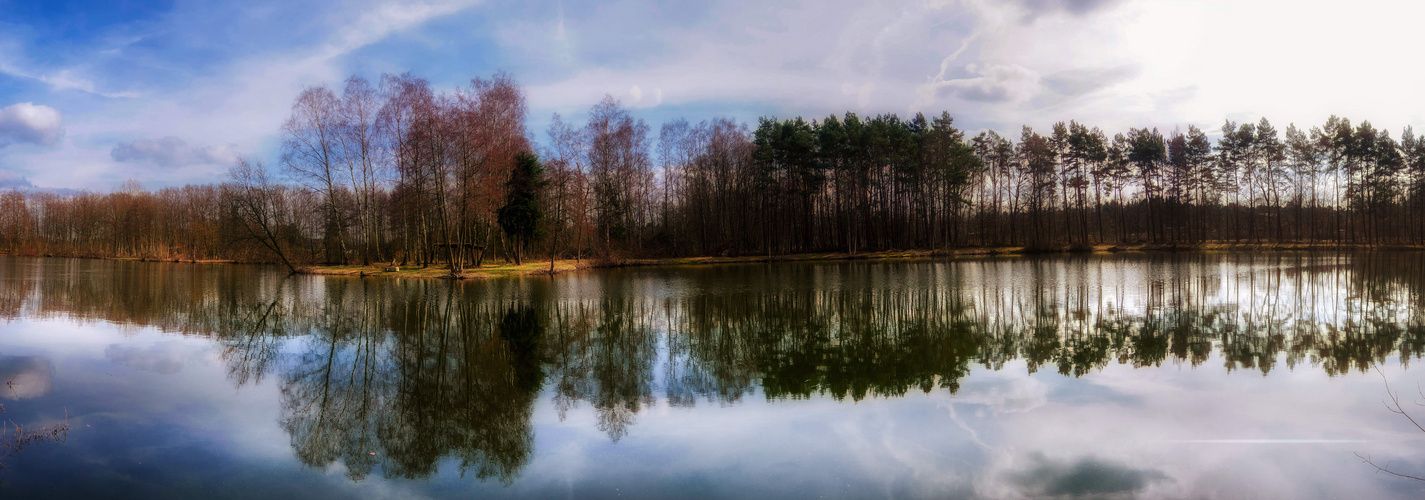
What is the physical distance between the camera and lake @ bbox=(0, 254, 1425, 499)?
18.1ft

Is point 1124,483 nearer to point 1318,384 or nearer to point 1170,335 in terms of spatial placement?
point 1318,384

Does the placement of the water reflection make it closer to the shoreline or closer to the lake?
the lake

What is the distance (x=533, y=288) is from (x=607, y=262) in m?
17.7

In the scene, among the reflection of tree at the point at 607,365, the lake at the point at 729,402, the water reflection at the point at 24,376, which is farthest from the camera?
the water reflection at the point at 24,376

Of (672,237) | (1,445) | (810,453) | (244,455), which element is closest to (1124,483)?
(810,453)

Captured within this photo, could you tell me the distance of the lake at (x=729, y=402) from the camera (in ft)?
18.1

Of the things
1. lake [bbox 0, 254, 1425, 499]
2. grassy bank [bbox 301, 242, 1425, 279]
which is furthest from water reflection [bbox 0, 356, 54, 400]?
grassy bank [bbox 301, 242, 1425, 279]

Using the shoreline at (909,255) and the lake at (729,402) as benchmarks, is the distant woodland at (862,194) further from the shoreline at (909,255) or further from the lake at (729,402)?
the lake at (729,402)

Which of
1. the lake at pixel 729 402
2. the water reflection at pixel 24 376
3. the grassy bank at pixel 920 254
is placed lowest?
the lake at pixel 729 402

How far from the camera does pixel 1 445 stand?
6.51 m

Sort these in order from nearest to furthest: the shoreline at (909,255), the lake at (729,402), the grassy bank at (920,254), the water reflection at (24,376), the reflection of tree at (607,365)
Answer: the lake at (729,402)
the reflection of tree at (607,365)
the water reflection at (24,376)
the shoreline at (909,255)
the grassy bank at (920,254)

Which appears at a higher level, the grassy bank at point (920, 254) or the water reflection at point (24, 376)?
the grassy bank at point (920, 254)

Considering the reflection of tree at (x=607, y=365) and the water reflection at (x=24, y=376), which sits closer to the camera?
the reflection of tree at (x=607, y=365)

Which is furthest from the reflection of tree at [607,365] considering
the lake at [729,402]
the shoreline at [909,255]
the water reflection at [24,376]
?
the shoreline at [909,255]
